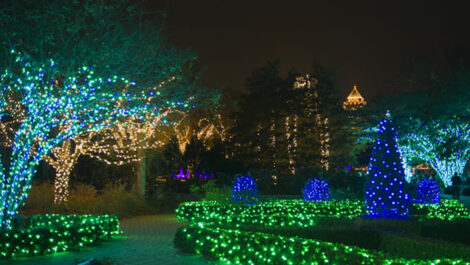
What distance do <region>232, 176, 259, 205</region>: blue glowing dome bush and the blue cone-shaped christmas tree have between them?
6.50m

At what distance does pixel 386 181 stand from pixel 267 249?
17.3ft

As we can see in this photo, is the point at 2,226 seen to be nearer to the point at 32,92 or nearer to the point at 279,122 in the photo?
the point at 32,92

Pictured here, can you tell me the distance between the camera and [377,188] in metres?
12.2

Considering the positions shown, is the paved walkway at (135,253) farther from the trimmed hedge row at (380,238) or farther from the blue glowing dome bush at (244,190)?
the blue glowing dome bush at (244,190)

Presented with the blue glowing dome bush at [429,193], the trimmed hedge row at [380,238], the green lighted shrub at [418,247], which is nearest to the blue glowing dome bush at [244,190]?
the blue glowing dome bush at [429,193]

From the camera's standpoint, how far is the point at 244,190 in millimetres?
18234

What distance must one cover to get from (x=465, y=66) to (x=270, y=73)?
1977 cm

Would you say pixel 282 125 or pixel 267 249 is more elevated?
pixel 282 125

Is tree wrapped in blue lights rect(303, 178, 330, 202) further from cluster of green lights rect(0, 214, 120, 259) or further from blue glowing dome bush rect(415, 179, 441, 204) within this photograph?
cluster of green lights rect(0, 214, 120, 259)

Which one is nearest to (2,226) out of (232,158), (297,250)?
(297,250)

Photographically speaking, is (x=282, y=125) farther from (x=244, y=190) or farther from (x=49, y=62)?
(x=49, y=62)

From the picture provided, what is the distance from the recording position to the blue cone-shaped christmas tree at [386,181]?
39.7 feet

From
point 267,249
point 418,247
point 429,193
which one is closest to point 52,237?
point 267,249

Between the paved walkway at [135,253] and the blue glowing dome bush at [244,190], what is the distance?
4.55 metres
